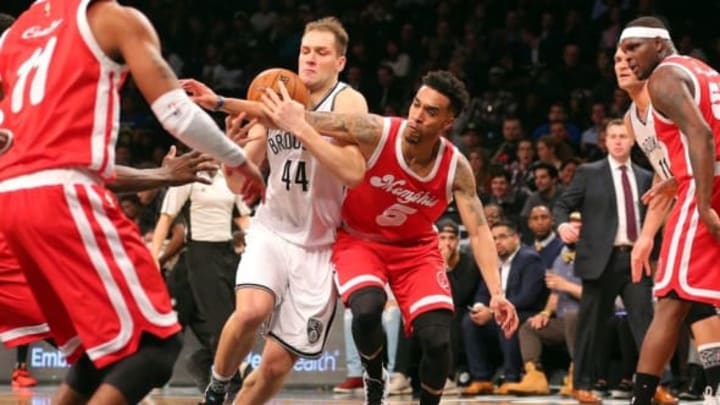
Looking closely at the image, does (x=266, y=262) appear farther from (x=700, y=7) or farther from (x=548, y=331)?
(x=700, y=7)

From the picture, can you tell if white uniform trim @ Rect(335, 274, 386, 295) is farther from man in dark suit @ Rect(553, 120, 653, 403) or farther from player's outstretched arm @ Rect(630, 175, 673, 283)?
man in dark suit @ Rect(553, 120, 653, 403)

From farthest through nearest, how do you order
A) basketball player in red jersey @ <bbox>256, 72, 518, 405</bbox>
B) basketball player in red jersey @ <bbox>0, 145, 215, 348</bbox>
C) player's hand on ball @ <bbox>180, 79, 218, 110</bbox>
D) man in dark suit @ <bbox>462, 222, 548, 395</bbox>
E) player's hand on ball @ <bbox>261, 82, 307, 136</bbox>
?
1. man in dark suit @ <bbox>462, 222, 548, 395</bbox>
2. basketball player in red jersey @ <bbox>256, 72, 518, 405</bbox>
3. player's hand on ball @ <bbox>261, 82, 307, 136</bbox>
4. player's hand on ball @ <bbox>180, 79, 218, 110</bbox>
5. basketball player in red jersey @ <bbox>0, 145, 215, 348</bbox>

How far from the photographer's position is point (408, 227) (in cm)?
723

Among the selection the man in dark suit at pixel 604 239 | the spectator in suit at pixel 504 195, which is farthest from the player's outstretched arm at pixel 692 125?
the spectator in suit at pixel 504 195

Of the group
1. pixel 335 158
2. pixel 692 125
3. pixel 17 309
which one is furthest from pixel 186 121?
pixel 692 125

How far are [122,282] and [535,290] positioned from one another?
744cm

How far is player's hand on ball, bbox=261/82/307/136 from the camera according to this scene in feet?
21.3

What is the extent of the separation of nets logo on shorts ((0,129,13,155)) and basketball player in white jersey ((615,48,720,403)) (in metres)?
3.48

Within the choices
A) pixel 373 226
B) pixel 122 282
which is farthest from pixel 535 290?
pixel 122 282

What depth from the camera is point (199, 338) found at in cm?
1165

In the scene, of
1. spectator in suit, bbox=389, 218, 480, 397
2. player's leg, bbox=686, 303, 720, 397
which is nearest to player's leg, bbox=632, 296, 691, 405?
player's leg, bbox=686, 303, 720, 397

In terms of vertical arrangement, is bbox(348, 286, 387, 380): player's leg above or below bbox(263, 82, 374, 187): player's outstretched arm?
below

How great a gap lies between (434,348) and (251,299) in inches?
36.4

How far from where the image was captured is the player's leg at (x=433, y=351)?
22.7 ft
